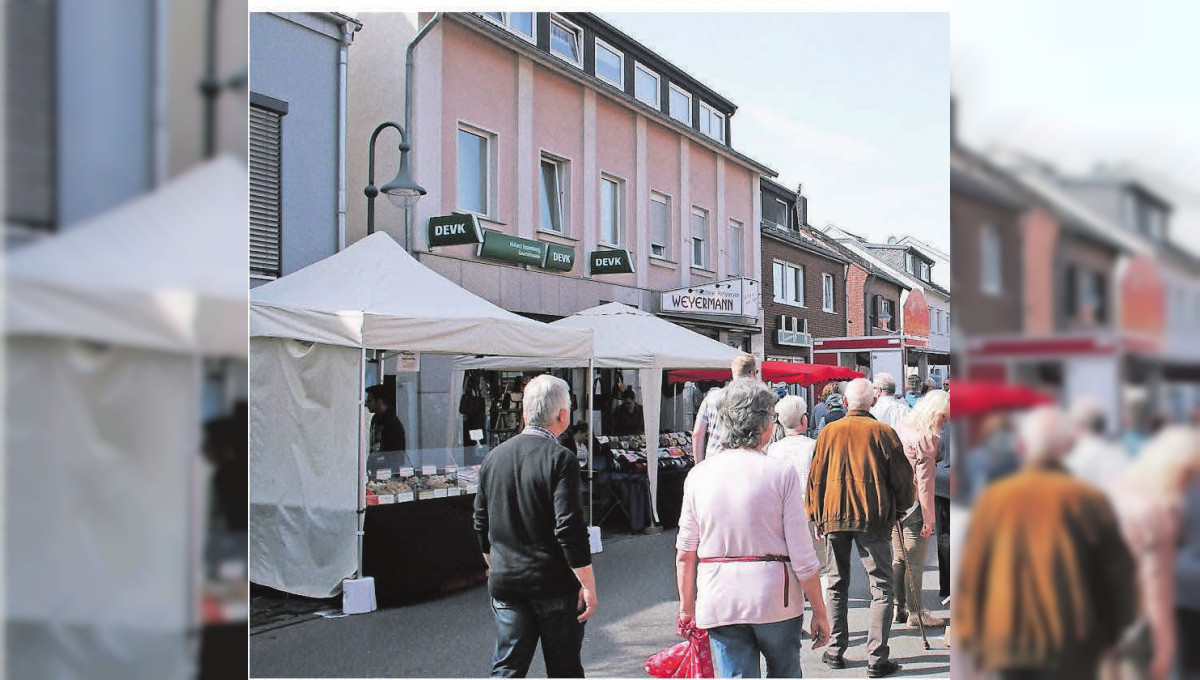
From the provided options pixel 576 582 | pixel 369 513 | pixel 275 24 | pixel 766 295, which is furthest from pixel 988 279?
pixel 766 295

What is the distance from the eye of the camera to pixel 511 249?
12.5 m

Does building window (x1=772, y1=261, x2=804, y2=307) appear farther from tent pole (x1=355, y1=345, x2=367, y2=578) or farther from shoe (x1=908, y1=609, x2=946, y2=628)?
tent pole (x1=355, y1=345, x2=367, y2=578)

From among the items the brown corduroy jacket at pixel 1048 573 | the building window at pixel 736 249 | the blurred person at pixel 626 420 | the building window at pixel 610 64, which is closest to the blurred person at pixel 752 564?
the brown corduroy jacket at pixel 1048 573

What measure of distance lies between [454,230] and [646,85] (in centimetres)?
773

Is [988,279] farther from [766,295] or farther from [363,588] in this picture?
[766,295]

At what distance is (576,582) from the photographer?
12.8 feet

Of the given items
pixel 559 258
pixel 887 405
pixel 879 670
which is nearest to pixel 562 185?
pixel 559 258

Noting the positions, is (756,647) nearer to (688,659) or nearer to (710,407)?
(688,659)

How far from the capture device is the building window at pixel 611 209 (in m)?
15.5

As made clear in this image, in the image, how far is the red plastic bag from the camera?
406 centimetres

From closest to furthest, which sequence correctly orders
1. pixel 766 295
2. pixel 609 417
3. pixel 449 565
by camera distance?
pixel 449 565 < pixel 609 417 < pixel 766 295

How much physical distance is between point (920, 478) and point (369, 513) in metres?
3.80

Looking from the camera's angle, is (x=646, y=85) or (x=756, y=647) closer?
(x=756, y=647)

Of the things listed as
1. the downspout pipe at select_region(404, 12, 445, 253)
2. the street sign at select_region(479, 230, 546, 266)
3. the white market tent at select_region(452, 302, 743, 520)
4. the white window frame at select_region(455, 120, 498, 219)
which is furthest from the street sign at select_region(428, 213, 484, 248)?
the white market tent at select_region(452, 302, 743, 520)
